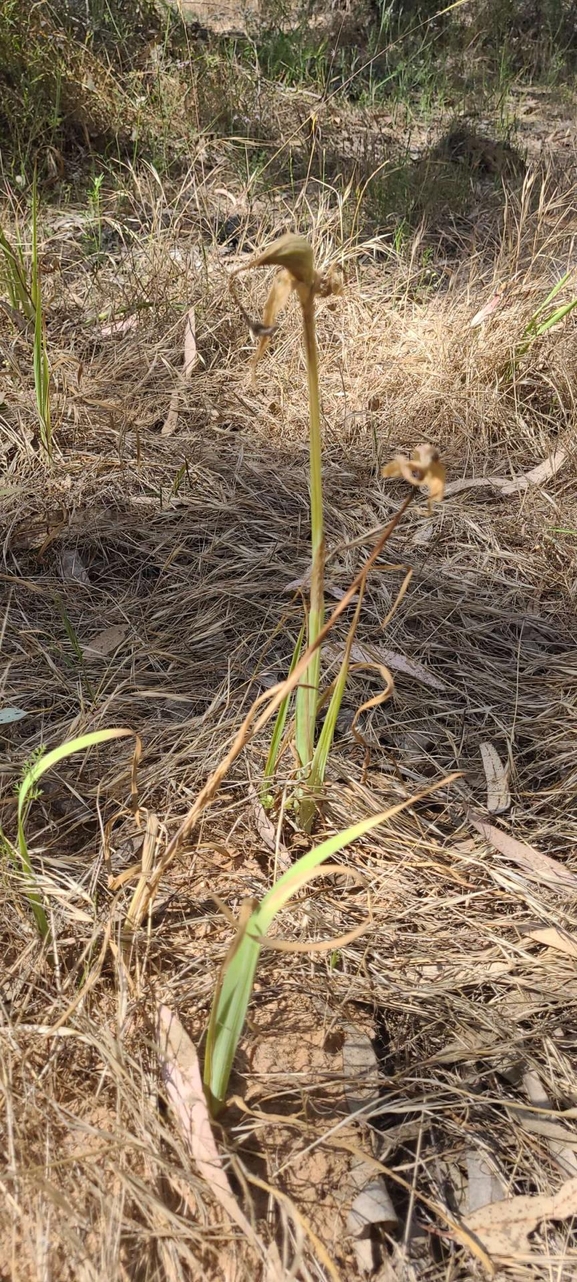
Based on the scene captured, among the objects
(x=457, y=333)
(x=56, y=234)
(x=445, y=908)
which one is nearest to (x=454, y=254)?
(x=457, y=333)

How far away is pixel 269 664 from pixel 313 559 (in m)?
0.48

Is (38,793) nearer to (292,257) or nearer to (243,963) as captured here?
(243,963)

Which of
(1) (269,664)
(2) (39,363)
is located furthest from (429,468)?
(2) (39,363)

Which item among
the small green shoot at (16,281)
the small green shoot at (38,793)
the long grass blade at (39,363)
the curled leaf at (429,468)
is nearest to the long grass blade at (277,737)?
the small green shoot at (38,793)

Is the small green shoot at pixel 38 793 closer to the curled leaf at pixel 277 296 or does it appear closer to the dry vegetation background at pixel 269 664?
the dry vegetation background at pixel 269 664

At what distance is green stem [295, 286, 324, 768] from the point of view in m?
0.85

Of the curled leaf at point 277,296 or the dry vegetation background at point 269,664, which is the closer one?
the curled leaf at point 277,296

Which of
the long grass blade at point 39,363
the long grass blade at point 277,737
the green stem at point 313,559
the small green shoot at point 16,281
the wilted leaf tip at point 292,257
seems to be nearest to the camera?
the wilted leaf tip at point 292,257

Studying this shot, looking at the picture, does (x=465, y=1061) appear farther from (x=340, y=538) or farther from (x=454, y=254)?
(x=454, y=254)

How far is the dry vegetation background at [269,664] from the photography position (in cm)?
85

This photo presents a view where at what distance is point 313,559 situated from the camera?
3.12ft

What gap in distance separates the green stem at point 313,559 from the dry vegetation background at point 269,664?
3.8 inches

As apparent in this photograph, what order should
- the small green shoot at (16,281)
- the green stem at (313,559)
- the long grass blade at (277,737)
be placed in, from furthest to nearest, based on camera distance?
the small green shoot at (16,281) < the long grass blade at (277,737) < the green stem at (313,559)

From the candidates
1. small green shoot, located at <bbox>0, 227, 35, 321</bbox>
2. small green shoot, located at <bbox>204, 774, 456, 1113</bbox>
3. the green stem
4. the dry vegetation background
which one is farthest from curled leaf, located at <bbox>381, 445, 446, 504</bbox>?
small green shoot, located at <bbox>0, 227, 35, 321</bbox>
